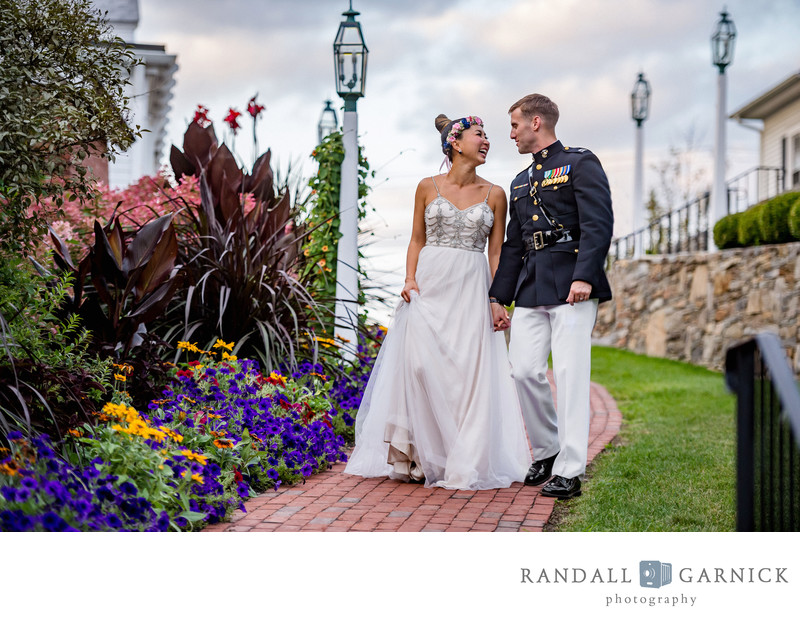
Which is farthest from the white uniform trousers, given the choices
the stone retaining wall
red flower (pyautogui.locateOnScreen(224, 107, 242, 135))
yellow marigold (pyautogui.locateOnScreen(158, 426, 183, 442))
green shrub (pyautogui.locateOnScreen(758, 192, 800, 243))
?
green shrub (pyautogui.locateOnScreen(758, 192, 800, 243))

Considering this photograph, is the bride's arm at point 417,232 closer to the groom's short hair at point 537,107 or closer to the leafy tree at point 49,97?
the groom's short hair at point 537,107

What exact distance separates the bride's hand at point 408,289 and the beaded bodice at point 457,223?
8.9 inches

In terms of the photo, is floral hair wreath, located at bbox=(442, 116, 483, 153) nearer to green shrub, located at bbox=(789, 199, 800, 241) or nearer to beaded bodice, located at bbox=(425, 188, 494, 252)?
beaded bodice, located at bbox=(425, 188, 494, 252)

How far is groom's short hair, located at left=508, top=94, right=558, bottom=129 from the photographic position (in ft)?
12.9

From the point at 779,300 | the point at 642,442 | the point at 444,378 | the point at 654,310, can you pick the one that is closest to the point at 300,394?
the point at 444,378

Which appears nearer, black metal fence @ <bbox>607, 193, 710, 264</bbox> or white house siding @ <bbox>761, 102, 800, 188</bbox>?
black metal fence @ <bbox>607, 193, 710, 264</bbox>

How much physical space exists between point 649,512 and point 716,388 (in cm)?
491

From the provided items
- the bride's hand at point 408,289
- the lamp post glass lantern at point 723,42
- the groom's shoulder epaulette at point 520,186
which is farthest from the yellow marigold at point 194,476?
the lamp post glass lantern at point 723,42

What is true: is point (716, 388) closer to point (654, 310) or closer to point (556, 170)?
point (654, 310)

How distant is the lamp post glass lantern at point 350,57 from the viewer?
571 centimetres

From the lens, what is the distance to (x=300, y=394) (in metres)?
4.57

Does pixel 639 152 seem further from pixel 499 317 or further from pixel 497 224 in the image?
pixel 499 317
